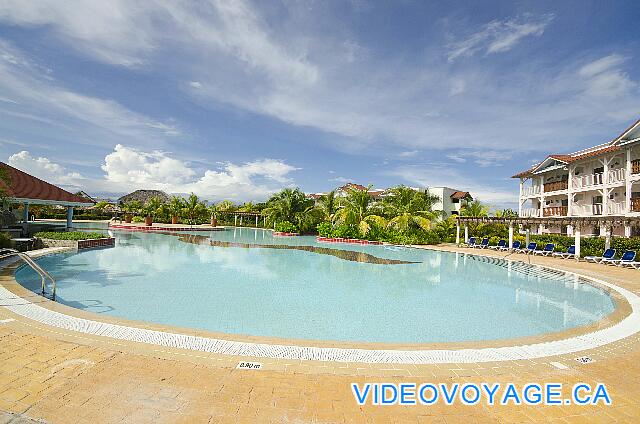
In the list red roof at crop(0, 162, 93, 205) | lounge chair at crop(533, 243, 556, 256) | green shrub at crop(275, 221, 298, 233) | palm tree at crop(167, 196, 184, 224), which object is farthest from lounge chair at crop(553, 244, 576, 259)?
palm tree at crop(167, 196, 184, 224)

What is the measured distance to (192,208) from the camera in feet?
134

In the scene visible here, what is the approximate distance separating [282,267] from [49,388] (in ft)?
35.4

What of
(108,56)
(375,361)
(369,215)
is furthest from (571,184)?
(108,56)

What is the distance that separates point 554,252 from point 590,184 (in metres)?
8.55

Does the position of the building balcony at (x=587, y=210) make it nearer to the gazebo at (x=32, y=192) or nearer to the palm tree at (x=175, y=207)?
the gazebo at (x=32, y=192)

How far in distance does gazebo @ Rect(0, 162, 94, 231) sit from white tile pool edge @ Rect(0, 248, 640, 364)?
55.6ft

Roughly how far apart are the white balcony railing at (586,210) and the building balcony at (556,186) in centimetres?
227

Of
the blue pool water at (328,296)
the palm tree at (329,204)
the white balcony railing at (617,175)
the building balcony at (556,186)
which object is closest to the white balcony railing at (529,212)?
the building balcony at (556,186)

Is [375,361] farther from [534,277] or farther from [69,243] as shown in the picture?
[69,243]

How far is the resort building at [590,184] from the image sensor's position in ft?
66.5

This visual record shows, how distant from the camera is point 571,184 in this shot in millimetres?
24984

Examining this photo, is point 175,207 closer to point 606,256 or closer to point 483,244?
point 483,244

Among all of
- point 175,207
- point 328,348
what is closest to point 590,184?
point 328,348

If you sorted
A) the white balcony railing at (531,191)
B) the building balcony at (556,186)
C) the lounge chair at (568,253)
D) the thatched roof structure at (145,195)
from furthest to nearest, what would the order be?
the thatched roof structure at (145,195), the white balcony railing at (531,191), the building balcony at (556,186), the lounge chair at (568,253)
